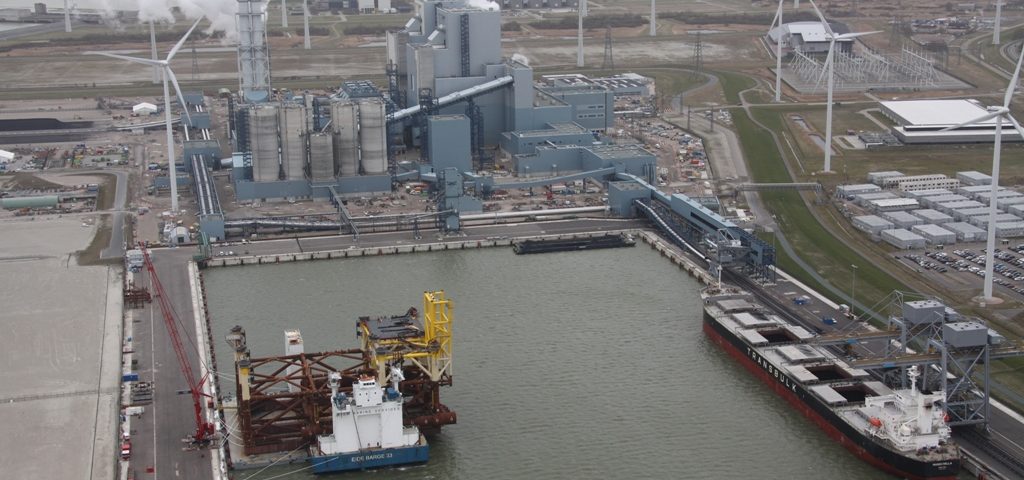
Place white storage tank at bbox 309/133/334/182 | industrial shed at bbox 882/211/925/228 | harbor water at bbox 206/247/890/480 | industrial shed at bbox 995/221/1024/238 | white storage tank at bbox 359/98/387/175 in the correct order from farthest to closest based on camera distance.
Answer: white storage tank at bbox 359/98/387/175 → white storage tank at bbox 309/133/334/182 → industrial shed at bbox 882/211/925/228 → industrial shed at bbox 995/221/1024/238 → harbor water at bbox 206/247/890/480

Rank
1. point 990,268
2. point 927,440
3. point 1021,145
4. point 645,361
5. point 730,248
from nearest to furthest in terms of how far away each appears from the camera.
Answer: point 927,440 → point 645,361 → point 990,268 → point 730,248 → point 1021,145

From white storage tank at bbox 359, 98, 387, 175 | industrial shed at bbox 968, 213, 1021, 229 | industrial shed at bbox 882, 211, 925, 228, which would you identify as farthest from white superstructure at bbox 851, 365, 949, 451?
white storage tank at bbox 359, 98, 387, 175

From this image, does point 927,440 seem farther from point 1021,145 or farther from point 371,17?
point 371,17

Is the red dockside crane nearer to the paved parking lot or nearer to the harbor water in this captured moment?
the harbor water

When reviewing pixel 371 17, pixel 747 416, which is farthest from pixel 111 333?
pixel 371 17

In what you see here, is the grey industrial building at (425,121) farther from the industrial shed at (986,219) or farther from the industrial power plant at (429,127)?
the industrial shed at (986,219)

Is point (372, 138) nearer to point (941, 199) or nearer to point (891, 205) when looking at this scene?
point (891, 205)
